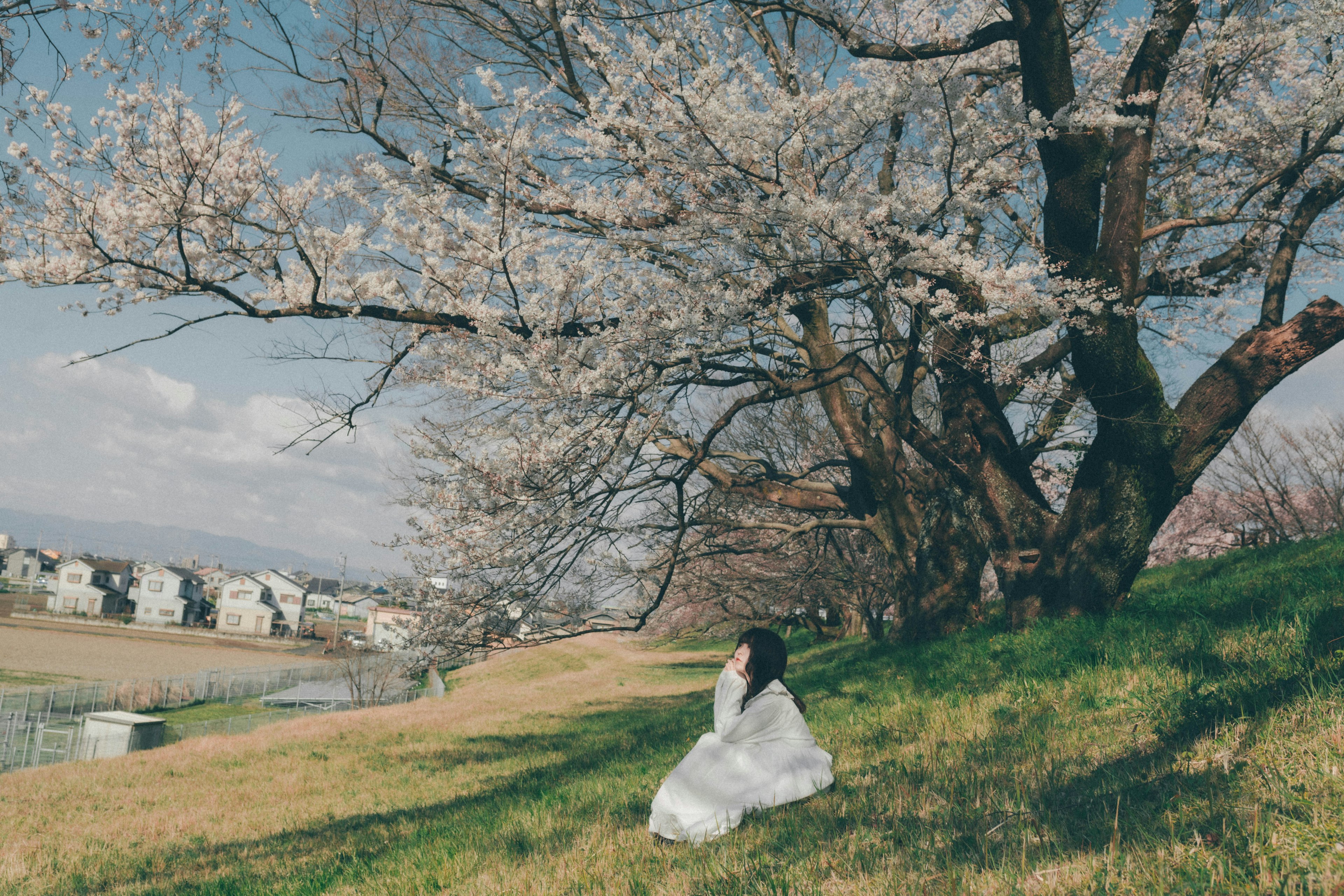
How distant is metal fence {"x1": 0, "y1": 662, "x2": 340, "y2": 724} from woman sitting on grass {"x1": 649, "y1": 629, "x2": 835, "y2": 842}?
107 ft

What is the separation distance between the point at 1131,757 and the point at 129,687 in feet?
145

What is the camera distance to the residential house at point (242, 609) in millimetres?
90500

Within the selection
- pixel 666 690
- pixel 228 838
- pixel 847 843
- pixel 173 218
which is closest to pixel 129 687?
pixel 666 690

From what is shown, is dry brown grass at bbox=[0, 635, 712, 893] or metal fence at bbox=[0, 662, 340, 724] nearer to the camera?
dry brown grass at bbox=[0, 635, 712, 893]

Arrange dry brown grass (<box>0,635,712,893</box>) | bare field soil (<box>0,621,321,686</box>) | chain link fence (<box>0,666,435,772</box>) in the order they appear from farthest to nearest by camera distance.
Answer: bare field soil (<box>0,621,321,686</box>) → chain link fence (<box>0,666,435,772</box>) → dry brown grass (<box>0,635,712,893</box>)

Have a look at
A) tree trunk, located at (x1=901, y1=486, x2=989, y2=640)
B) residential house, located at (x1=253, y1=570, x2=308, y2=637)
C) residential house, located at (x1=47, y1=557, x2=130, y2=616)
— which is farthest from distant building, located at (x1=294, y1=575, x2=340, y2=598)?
tree trunk, located at (x1=901, y1=486, x2=989, y2=640)

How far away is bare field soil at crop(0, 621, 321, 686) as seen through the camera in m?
49.1

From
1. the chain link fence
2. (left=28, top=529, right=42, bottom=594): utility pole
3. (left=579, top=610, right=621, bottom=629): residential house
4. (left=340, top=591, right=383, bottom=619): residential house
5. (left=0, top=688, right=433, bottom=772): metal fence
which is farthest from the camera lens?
(left=340, top=591, right=383, bottom=619): residential house

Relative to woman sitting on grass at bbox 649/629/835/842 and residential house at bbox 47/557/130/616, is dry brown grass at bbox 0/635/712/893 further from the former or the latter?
residential house at bbox 47/557/130/616

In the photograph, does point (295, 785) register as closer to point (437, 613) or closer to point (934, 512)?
point (437, 613)

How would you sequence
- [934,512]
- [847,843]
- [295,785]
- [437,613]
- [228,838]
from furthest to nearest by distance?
1. [295,785]
2. [934,512]
3. [437,613]
4. [228,838]
5. [847,843]

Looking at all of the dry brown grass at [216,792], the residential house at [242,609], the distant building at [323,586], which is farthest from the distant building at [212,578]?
the dry brown grass at [216,792]

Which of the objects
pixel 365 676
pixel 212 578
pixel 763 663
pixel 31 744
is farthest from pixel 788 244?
pixel 212 578

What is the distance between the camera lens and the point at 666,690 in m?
23.6
